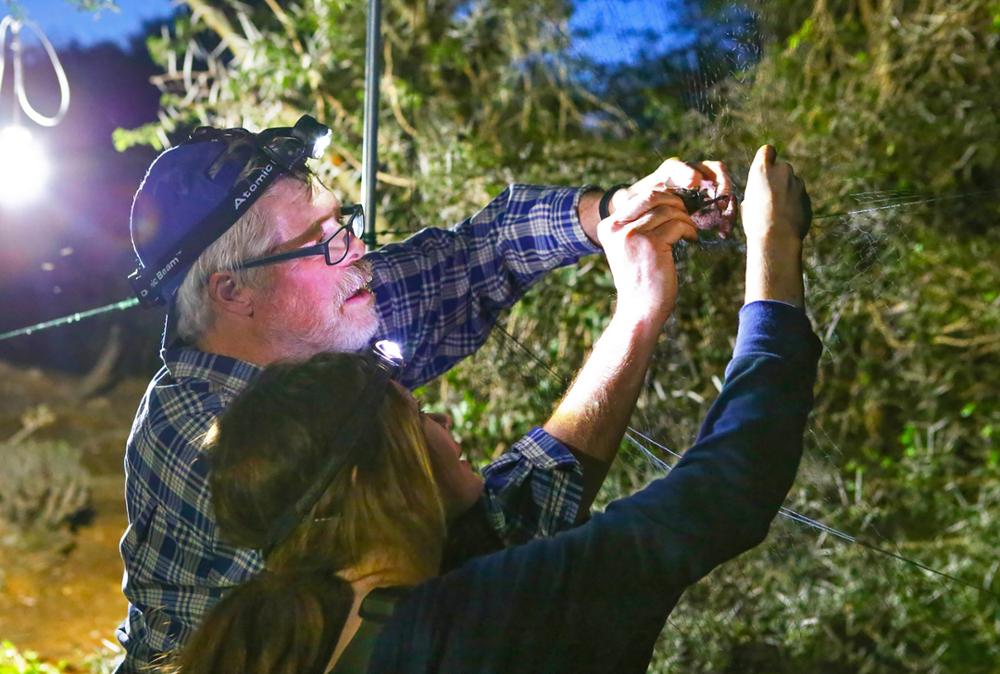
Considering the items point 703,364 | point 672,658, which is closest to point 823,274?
point 703,364

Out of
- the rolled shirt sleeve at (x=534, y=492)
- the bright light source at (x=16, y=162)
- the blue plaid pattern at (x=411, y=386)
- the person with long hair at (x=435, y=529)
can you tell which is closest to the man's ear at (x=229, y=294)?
the blue plaid pattern at (x=411, y=386)

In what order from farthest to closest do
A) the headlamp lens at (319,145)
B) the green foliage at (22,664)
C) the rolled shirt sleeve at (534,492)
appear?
1. the green foliage at (22,664)
2. the headlamp lens at (319,145)
3. the rolled shirt sleeve at (534,492)

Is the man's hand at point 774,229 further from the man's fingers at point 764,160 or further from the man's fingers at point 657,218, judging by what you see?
the man's fingers at point 657,218

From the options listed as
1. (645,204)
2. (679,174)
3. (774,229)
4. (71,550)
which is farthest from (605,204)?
(71,550)

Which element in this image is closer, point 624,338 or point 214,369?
point 624,338

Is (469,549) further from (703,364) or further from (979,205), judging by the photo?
(979,205)

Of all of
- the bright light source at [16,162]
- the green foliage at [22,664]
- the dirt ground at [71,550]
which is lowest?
the green foliage at [22,664]

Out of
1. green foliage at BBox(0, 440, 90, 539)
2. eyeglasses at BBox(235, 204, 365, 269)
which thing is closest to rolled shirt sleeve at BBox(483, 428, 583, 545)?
eyeglasses at BBox(235, 204, 365, 269)

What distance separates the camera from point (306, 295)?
177 centimetres

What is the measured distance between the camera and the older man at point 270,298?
1.48 m

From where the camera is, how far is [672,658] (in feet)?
9.27

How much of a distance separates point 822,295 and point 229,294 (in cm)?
137

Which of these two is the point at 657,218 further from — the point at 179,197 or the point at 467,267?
the point at 179,197

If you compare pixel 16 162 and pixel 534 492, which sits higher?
pixel 16 162
